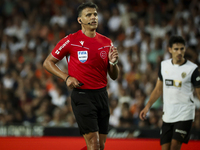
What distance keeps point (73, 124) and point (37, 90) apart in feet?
5.87

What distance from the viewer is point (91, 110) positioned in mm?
3820

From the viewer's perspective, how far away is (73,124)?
7.99m

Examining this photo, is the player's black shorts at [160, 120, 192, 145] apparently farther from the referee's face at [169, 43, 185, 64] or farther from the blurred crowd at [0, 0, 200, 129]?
the blurred crowd at [0, 0, 200, 129]

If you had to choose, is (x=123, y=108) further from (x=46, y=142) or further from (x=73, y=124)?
(x=46, y=142)

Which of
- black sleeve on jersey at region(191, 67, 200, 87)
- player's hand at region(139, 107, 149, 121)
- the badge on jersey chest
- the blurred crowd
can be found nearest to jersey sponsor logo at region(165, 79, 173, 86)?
black sleeve on jersey at region(191, 67, 200, 87)

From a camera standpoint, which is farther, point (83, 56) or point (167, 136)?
point (167, 136)

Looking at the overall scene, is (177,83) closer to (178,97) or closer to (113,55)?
(178,97)

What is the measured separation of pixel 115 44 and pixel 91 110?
5.89 meters

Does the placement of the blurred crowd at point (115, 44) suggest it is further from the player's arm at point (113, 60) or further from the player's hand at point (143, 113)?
the player's arm at point (113, 60)

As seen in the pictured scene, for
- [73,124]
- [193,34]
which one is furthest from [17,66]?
[193,34]

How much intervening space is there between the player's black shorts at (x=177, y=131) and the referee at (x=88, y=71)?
928 millimetres

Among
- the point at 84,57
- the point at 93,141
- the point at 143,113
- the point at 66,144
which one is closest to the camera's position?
the point at 93,141

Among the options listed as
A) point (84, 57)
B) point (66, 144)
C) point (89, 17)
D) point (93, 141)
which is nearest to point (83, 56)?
point (84, 57)

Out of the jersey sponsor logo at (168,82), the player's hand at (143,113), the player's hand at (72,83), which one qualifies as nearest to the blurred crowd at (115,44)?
the player's hand at (143,113)
